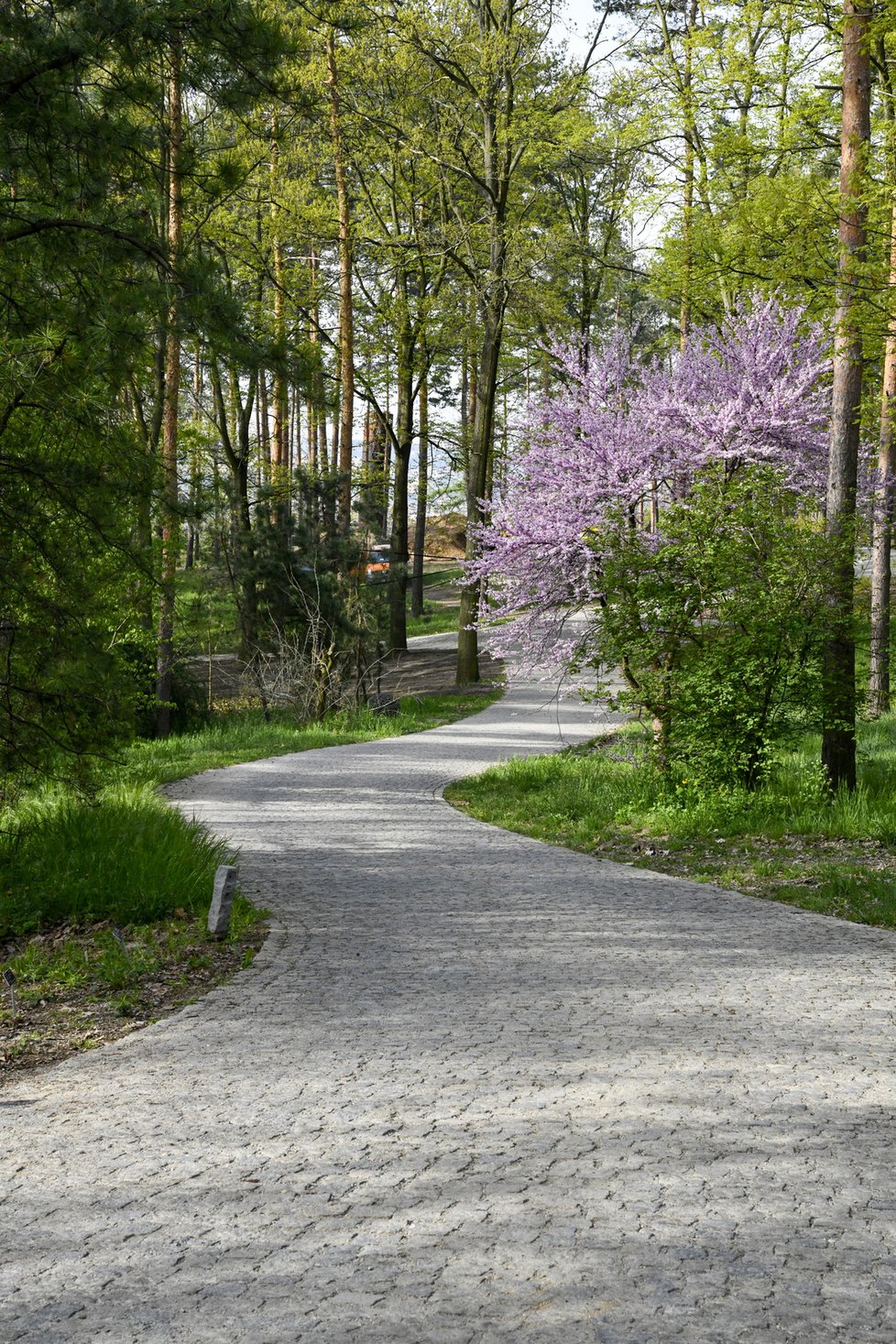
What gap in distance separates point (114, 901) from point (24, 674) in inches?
59.0

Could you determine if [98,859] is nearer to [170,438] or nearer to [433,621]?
[170,438]

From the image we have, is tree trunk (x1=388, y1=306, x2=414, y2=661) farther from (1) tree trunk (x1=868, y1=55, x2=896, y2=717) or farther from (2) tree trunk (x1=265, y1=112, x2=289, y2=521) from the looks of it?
(1) tree trunk (x1=868, y1=55, x2=896, y2=717)

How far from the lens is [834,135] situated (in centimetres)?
1209

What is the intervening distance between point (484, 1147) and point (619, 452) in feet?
35.9

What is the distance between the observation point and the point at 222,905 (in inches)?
258

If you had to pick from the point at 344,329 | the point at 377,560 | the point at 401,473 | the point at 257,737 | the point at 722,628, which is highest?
the point at 344,329

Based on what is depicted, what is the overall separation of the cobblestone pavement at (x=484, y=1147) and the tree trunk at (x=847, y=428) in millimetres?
3337

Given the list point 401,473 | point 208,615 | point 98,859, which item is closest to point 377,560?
point 208,615

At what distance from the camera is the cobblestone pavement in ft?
9.37

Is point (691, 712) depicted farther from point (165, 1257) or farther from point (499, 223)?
point (499, 223)

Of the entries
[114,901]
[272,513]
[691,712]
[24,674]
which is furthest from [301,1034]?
[272,513]

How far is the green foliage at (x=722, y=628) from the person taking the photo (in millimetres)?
9961

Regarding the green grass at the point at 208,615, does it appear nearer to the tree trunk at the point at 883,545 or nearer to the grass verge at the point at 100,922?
the grass verge at the point at 100,922

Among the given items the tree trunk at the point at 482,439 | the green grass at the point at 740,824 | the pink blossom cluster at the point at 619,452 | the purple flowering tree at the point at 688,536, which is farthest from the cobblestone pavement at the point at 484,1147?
the tree trunk at the point at 482,439
